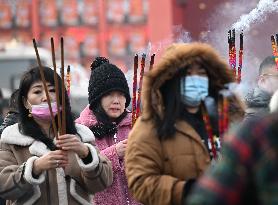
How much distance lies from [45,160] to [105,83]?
1.52 meters

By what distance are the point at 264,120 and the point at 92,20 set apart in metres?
36.1

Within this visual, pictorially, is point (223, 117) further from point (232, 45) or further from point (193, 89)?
point (232, 45)

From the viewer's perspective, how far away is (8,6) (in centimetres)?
3553

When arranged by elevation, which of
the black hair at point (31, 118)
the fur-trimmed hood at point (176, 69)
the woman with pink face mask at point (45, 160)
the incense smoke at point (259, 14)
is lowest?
the woman with pink face mask at point (45, 160)

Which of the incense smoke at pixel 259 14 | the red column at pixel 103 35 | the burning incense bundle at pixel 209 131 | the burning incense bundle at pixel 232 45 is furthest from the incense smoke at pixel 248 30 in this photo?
the red column at pixel 103 35

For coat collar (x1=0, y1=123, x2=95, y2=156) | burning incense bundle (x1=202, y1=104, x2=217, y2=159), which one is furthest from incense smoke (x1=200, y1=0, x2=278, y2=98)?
burning incense bundle (x1=202, y1=104, x2=217, y2=159)

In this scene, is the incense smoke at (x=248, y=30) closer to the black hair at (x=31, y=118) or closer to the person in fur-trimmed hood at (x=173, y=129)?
the black hair at (x=31, y=118)

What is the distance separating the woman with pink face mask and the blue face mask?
37.3 inches

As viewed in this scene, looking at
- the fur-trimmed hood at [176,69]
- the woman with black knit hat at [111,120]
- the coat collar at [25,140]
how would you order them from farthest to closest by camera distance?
the woman with black knit hat at [111,120], the coat collar at [25,140], the fur-trimmed hood at [176,69]

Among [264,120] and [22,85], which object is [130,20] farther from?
[264,120]

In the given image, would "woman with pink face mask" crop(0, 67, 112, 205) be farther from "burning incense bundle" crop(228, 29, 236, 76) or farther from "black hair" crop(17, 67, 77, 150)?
"burning incense bundle" crop(228, 29, 236, 76)

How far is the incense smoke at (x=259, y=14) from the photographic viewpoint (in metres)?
7.80

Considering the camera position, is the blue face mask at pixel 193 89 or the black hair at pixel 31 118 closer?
the blue face mask at pixel 193 89

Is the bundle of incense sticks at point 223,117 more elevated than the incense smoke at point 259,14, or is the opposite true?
the incense smoke at point 259,14
